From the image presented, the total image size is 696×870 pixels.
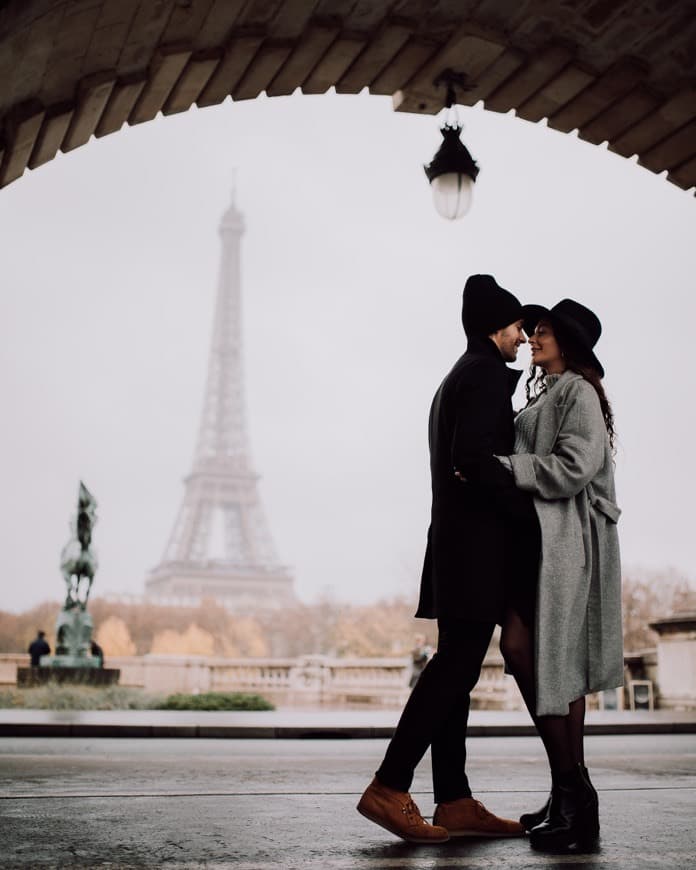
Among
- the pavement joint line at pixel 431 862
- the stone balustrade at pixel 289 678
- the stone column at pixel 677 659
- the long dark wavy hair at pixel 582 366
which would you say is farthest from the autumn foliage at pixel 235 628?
the pavement joint line at pixel 431 862

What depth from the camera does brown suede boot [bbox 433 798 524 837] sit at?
404cm

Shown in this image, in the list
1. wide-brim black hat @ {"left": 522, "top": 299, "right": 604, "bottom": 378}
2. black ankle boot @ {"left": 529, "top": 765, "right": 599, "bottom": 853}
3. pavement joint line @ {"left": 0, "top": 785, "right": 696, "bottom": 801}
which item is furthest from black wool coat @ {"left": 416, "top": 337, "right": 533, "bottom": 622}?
pavement joint line @ {"left": 0, "top": 785, "right": 696, "bottom": 801}

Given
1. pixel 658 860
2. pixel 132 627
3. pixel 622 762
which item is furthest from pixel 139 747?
pixel 132 627

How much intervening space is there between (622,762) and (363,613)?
66486 mm

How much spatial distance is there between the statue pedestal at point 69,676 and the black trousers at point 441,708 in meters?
15.2

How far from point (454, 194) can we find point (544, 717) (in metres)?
4.92

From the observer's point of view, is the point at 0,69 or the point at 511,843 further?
the point at 0,69

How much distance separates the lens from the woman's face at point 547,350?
4.45 meters

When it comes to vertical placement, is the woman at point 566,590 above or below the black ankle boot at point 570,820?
above

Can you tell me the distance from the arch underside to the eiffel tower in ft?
209

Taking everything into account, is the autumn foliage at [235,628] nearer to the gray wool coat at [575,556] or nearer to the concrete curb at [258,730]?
the concrete curb at [258,730]

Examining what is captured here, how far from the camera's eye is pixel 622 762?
25.9ft

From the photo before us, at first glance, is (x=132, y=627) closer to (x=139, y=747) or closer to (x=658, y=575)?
(x=658, y=575)

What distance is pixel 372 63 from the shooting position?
756 cm
